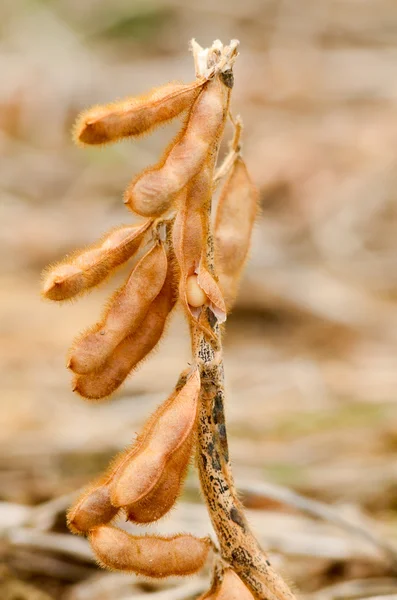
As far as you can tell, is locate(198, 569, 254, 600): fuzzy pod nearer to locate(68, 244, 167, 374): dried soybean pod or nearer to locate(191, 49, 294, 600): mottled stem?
locate(191, 49, 294, 600): mottled stem

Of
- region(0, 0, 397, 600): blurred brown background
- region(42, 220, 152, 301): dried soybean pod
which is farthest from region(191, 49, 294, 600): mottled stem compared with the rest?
region(0, 0, 397, 600): blurred brown background

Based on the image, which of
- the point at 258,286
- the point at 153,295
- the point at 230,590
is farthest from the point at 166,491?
the point at 258,286

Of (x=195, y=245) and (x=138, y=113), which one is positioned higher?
(x=138, y=113)

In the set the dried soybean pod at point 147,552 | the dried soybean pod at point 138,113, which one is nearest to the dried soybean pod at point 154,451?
the dried soybean pod at point 147,552

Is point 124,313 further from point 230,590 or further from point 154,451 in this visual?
point 230,590

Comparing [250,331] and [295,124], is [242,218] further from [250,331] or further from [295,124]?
[295,124]

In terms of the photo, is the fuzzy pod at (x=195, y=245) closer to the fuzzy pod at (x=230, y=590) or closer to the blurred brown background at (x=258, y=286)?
the fuzzy pod at (x=230, y=590)
